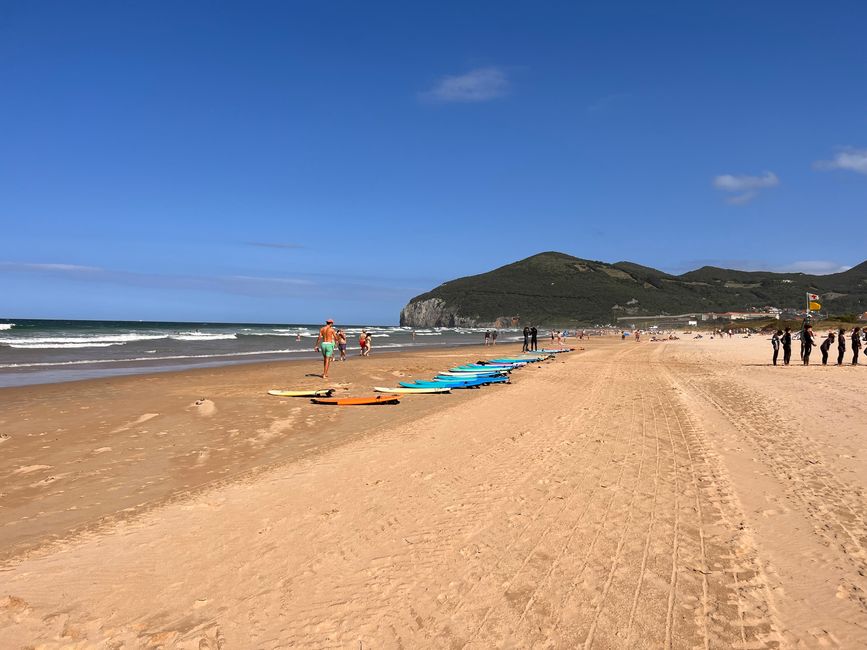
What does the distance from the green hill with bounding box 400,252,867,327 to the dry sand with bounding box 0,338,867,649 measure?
119066mm

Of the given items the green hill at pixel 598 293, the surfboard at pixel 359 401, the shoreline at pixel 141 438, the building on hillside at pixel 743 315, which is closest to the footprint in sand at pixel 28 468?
the shoreline at pixel 141 438

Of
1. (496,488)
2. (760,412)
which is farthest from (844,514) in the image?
(760,412)

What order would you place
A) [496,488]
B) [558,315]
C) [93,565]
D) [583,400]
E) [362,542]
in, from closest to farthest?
[93,565]
[362,542]
[496,488]
[583,400]
[558,315]

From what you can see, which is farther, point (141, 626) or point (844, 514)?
point (844, 514)

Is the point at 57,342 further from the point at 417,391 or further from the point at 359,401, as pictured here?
the point at 359,401

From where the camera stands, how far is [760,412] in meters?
10.7

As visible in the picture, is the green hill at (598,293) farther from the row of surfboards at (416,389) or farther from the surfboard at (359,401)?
the surfboard at (359,401)

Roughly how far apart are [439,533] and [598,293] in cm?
14977

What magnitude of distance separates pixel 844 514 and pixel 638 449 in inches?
108

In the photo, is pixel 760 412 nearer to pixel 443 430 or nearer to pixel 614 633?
pixel 443 430

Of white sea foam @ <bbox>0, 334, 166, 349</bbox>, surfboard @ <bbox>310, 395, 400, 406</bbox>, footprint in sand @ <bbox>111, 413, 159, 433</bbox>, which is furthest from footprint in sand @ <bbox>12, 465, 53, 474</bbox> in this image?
white sea foam @ <bbox>0, 334, 166, 349</bbox>

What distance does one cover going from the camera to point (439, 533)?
461 centimetres

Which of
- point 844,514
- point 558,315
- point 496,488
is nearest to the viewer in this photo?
point 844,514

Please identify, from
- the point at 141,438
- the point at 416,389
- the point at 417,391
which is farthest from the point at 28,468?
the point at 416,389
